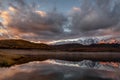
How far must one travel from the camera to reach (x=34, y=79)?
23.4 metres

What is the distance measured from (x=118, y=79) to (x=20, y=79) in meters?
11.9

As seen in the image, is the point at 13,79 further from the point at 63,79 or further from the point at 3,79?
the point at 63,79

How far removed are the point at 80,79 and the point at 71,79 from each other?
1118 millimetres

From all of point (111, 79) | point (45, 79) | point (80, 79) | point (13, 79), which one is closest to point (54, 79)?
point (45, 79)

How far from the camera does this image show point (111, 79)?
23922 mm

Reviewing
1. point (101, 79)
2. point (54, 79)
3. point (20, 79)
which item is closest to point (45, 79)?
point (54, 79)

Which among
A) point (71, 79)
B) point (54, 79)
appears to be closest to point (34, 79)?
point (54, 79)

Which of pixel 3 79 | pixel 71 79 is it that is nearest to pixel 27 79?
pixel 3 79

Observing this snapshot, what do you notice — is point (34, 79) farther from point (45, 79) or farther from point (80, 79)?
point (80, 79)

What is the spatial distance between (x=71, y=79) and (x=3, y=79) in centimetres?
827

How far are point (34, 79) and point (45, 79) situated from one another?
1.33m

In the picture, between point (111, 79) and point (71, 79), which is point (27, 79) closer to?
point (71, 79)

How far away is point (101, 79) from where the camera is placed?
79.6ft

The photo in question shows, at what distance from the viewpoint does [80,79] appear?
24.0 m
